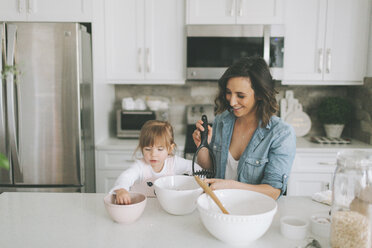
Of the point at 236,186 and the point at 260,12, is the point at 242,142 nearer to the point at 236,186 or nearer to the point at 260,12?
the point at 236,186

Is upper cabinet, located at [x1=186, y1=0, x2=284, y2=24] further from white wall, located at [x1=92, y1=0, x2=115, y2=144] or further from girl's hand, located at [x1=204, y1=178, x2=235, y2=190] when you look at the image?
girl's hand, located at [x1=204, y1=178, x2=235, y2=190]

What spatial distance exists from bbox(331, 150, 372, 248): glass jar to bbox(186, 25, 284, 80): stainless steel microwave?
191cm

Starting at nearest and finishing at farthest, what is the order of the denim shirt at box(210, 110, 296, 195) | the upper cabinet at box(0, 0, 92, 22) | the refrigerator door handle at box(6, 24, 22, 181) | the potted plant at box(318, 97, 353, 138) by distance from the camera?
the denim shirt at box(210, 110, 296, 195) < the refrigerator door handle at box(6, 24, 22, 181) < the upper cabinet at box(0, 0, 92, 22) < the potted plant at box(318, 97, 353, 138)

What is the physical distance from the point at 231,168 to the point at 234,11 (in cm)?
163

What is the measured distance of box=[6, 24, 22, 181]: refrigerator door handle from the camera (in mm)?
2414

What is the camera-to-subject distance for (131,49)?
2.86m

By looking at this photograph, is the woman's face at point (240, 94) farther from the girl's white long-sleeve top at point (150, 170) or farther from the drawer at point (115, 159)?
the drawer at point (115, 159)

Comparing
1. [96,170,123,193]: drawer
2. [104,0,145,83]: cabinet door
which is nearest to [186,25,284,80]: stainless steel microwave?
[104,0,145,83]: cabinet door

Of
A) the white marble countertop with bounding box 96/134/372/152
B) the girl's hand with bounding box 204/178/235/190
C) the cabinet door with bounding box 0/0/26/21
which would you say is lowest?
the white marble countertop with bounding box 96/134/372/152

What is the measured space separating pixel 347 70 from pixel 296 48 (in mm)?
493

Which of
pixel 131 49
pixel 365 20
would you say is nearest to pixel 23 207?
pixel 131 49

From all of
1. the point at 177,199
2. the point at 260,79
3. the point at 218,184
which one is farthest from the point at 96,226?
the point at 260,79

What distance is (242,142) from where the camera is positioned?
1620mm

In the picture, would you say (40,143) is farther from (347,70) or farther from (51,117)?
(347,70)
